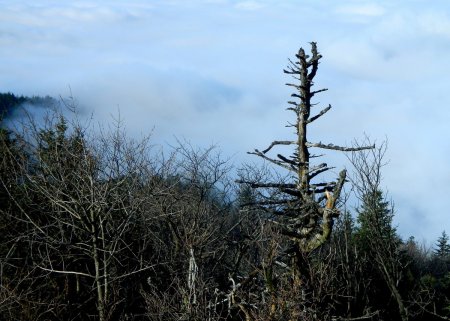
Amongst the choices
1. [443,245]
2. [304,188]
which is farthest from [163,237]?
[443,245]

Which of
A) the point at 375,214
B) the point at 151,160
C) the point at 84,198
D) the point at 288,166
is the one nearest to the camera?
the point at 288,166

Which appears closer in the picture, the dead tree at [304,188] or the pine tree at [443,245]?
the dead tree at [304,188]

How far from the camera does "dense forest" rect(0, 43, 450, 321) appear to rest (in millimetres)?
14992

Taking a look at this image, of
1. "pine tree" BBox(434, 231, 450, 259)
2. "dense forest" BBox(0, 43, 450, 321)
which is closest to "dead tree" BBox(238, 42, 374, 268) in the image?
"dense forest" BBox(0, 43, 450, 321)

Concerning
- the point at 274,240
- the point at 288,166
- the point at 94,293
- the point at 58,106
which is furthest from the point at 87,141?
the point at 274,240

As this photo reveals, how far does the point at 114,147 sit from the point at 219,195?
43.8 ft

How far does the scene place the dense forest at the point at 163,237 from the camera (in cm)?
1499

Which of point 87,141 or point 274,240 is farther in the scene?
point 87,141

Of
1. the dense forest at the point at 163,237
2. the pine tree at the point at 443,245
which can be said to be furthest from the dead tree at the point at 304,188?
the pine tree at the point at 443,245

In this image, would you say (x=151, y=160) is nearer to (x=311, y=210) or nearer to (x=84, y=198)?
(x=84, y=198)

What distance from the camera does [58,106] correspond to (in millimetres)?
27797

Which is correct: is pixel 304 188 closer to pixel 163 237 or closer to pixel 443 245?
pixel 163 237

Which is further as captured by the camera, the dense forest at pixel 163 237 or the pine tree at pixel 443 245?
the pine tree at pixel 443 245

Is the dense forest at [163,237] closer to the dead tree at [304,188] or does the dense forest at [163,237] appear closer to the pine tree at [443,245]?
the dead tree at [304,188]
